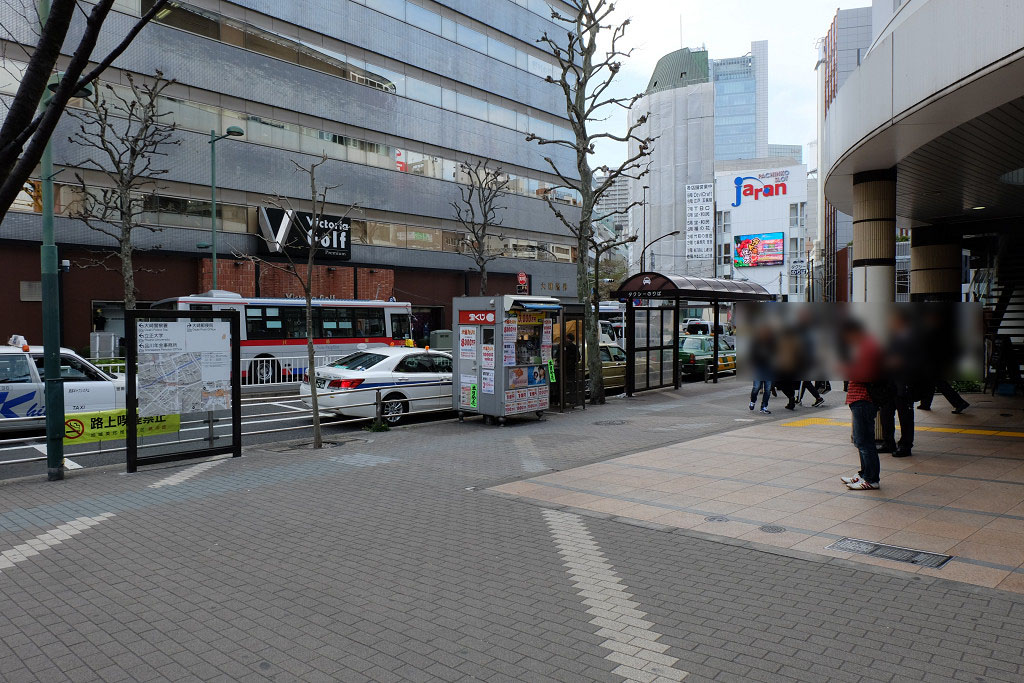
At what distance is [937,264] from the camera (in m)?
18.2

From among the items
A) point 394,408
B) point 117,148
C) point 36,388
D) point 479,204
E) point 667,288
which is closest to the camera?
point 36,388

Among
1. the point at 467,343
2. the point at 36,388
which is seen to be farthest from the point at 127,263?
the point at 467,343

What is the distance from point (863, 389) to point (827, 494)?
49.4 inches

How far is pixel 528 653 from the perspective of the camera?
429cm

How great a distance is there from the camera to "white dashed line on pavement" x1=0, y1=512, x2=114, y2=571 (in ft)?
20.2

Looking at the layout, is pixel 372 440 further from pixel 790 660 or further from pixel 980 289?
pixel 980 289

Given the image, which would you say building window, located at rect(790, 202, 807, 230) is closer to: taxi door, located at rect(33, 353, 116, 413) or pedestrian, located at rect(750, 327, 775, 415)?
pedestrian, located at rect(750, 327, 775, 415)

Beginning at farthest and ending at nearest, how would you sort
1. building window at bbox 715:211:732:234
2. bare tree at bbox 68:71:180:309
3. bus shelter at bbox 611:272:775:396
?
1. building window at bbox 715:211:732:234
2. bare tree at bbox 68:71:180:309
3. bus shelter at bbox 611:272:775:396

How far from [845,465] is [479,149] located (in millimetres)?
33232

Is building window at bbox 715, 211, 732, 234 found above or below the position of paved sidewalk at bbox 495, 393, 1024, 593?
above

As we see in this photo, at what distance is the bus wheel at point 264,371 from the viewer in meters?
20.3

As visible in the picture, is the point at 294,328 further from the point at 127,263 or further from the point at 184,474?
the point at 184,474

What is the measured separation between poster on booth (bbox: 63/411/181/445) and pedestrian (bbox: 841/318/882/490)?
8993 millimetres

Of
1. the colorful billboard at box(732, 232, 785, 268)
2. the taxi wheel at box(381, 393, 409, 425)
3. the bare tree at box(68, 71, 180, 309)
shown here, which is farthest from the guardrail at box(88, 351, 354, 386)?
the colorful billboard at box(732, 232, 785, 268)
